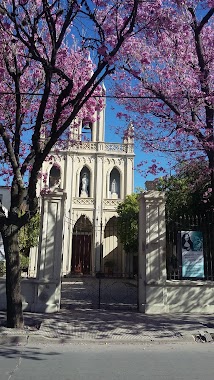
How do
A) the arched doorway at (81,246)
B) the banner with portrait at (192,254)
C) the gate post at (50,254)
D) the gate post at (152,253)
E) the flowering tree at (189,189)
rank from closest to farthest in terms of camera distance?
the gate post at (50,254) → the gate post at (152,253) → the banner with portrait at (192,254) → the flowering tree at (189,189) → the arched doorway at (81,246)

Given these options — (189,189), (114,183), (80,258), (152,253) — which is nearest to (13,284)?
(152,253)

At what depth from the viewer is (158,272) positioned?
10352 mm

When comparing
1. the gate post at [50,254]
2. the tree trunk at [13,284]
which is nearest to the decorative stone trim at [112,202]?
the gate post at [50,254]

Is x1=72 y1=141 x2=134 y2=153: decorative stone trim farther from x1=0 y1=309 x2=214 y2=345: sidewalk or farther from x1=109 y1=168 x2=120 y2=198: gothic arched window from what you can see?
x1=0 y1=309 x2=214 y2=345: sidewalk

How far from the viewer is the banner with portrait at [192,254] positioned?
1065 centimetres

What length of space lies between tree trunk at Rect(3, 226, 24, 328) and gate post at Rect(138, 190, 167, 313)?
3.83 metres

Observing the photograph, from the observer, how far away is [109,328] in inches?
320

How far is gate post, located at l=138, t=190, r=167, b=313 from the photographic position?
10141 millimetres

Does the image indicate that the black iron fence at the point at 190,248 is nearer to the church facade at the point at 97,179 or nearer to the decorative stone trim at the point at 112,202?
the church facade at the point at 97,179

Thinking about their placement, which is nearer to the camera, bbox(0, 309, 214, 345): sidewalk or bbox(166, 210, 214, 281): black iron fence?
bbox(0, 309, 214, 345): sidewalk

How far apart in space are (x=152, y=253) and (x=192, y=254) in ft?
4.13

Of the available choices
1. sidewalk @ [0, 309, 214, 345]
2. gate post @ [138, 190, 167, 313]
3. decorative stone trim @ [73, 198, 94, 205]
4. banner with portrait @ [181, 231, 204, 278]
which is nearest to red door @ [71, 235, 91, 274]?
gate post @ [138, 190, 167, 313]

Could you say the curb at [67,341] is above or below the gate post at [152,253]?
below

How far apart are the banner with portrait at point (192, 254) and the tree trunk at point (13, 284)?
16.4 feet
